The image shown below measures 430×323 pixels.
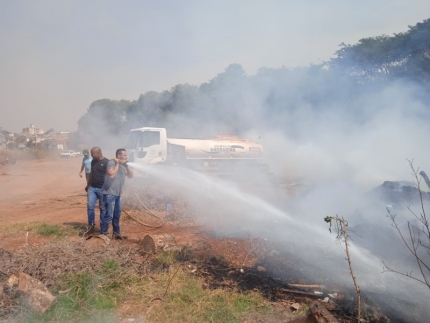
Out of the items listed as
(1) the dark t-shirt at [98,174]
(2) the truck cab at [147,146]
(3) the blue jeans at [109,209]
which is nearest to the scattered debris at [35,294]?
(3) the blue jeans at [109,209]

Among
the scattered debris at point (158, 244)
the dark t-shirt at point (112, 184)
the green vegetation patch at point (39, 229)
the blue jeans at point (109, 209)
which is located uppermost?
the dark t-shirt at point (112, 184)

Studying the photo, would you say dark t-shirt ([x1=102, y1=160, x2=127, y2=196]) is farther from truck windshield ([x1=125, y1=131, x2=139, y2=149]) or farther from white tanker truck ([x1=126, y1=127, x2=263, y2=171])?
truck windshield ([x1=125, y1=131, x2=139, y2=149])

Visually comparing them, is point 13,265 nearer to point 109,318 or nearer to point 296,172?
point 109,318

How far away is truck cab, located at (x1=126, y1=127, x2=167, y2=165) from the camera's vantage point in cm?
1362

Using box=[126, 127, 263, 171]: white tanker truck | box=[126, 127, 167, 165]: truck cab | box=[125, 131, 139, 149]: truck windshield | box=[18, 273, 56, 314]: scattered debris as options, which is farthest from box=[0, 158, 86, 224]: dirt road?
box=[18, 273, 56, 314]: scattered debris

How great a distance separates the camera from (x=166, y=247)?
213 inches

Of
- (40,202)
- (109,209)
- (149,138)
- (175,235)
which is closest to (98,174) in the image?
(109,209)

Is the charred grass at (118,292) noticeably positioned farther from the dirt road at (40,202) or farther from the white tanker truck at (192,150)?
the white tanker truck at (192,150)

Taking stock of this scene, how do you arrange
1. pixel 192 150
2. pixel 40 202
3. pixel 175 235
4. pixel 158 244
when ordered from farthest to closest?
pixel 192 150, pixel 40 202, pixel 175 235, pixel 158 244

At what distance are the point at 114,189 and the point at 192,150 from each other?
9.17 metres

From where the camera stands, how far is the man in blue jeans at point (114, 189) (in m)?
5.99

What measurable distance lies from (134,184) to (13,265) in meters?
6.80

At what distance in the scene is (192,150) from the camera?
15.1 metres

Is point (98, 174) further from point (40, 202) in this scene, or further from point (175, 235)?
point (40, 202)
